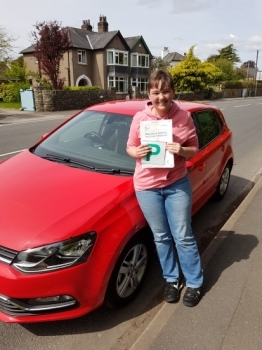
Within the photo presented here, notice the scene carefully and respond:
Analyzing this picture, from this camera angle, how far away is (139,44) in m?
40.8

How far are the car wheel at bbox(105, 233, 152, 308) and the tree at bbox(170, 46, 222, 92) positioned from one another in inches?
1440

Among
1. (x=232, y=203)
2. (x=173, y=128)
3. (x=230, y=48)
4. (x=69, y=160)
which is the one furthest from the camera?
(x=230, y=48)

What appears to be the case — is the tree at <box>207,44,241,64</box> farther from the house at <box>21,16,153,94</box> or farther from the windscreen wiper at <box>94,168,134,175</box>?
the windscreen wiper at <box>94,168,134,175</box>

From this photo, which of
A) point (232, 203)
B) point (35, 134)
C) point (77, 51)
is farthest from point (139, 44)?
point (232, 203)

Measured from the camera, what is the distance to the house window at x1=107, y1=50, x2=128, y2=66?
122 ft

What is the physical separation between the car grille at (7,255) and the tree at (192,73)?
37303mm

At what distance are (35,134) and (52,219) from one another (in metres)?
9.67

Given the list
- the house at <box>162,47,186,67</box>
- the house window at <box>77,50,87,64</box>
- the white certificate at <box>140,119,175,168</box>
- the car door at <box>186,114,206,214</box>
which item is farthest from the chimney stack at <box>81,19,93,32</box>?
the white certificate at <box>140,119,175,168</box>

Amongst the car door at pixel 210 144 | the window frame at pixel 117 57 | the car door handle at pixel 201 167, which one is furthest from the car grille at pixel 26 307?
the window frame at pixel 117 57

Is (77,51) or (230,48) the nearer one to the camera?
(77,51)

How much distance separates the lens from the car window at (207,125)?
3855 millimetres

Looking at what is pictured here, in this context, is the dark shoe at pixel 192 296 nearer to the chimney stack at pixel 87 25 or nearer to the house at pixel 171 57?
the chimney stack at pixel 87 25

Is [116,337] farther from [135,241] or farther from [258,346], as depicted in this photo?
[258,346]

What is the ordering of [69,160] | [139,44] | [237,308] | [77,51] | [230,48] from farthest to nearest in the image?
[230,48]
[139,44]
[77,51]
[69,160]
[237,308]
